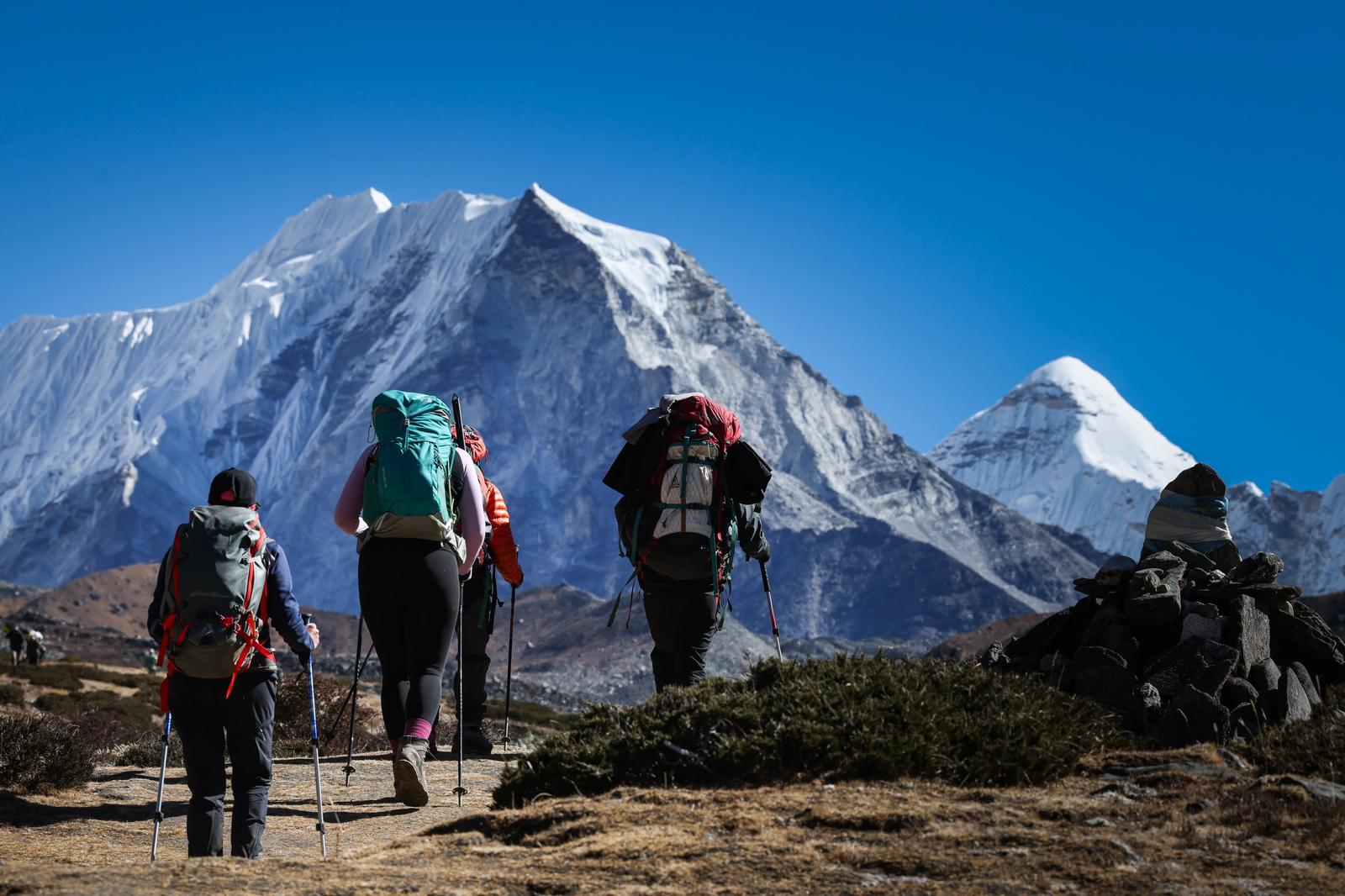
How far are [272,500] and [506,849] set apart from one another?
166120mm

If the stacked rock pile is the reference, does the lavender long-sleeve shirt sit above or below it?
above

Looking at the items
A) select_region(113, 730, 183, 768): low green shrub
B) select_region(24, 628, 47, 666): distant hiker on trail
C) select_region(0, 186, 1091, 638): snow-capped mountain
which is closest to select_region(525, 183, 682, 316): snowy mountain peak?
select_region(0, 186, 1091, 638): snow-capped mountain

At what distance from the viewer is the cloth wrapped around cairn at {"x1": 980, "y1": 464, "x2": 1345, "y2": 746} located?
781cm

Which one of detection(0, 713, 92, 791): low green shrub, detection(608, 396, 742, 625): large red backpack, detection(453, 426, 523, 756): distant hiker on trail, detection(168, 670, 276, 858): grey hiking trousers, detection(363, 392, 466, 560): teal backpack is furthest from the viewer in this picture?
detection(608, 396, 742, 625): large red backpack

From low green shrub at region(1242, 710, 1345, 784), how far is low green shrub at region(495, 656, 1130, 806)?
0.66m

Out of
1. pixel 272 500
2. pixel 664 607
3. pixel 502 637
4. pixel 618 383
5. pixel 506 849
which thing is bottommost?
pixel 506 849

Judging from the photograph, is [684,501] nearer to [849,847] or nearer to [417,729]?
[417,729]

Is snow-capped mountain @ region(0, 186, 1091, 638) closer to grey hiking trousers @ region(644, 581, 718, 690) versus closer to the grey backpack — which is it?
grey hiking trousers @ region(644, 581, 718, 690)

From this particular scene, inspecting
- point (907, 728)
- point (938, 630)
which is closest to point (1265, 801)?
point (907, 728)

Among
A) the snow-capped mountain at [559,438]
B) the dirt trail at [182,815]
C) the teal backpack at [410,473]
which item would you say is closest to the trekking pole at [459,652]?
the dirt trail at [182,815]

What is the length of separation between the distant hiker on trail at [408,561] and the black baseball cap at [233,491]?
2.85 feet

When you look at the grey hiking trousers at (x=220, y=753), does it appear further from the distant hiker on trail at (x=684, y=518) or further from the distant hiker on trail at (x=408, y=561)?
the distant hiker on trail at (x=684, y=518)

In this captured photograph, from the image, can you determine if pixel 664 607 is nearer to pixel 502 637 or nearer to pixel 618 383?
pixel 502 637

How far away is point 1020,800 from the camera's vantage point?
6156mm
